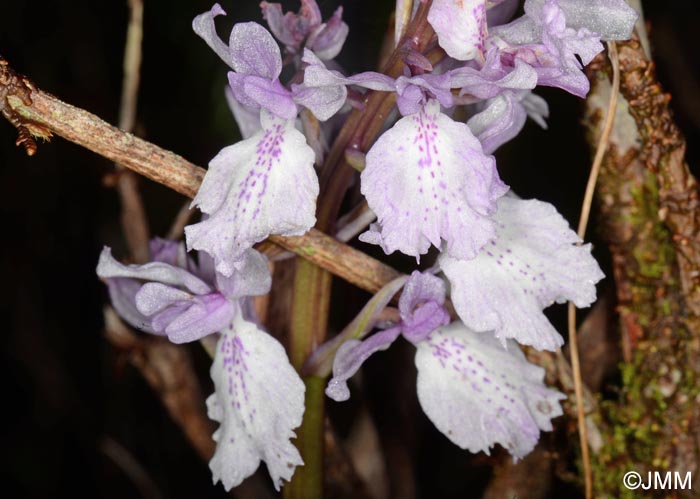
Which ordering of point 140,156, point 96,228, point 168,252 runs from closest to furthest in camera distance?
1. point 140,156
2. point 168,252
3. point 96,228

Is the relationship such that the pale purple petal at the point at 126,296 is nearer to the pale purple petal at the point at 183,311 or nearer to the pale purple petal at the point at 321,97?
the pale purple petal at the point at 183,311

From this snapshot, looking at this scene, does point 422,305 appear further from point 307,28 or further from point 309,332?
point 307,28

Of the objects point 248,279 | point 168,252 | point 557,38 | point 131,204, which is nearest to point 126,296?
point 168,252

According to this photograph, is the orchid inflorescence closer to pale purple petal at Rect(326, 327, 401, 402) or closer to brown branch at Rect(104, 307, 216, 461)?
pale purple petal at Rect(326, 327, 401, 402)

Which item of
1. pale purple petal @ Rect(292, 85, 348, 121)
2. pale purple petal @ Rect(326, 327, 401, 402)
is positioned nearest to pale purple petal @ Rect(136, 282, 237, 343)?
pale purple petal @ Rect(326, 327, 401, 402)

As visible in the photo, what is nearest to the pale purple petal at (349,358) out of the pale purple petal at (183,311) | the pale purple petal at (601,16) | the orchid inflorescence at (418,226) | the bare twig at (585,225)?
the orchid inflorescence at (418,226)

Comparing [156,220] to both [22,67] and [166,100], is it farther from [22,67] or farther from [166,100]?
[22,67]

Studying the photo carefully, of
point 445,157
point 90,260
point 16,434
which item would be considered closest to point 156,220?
point 90,260
